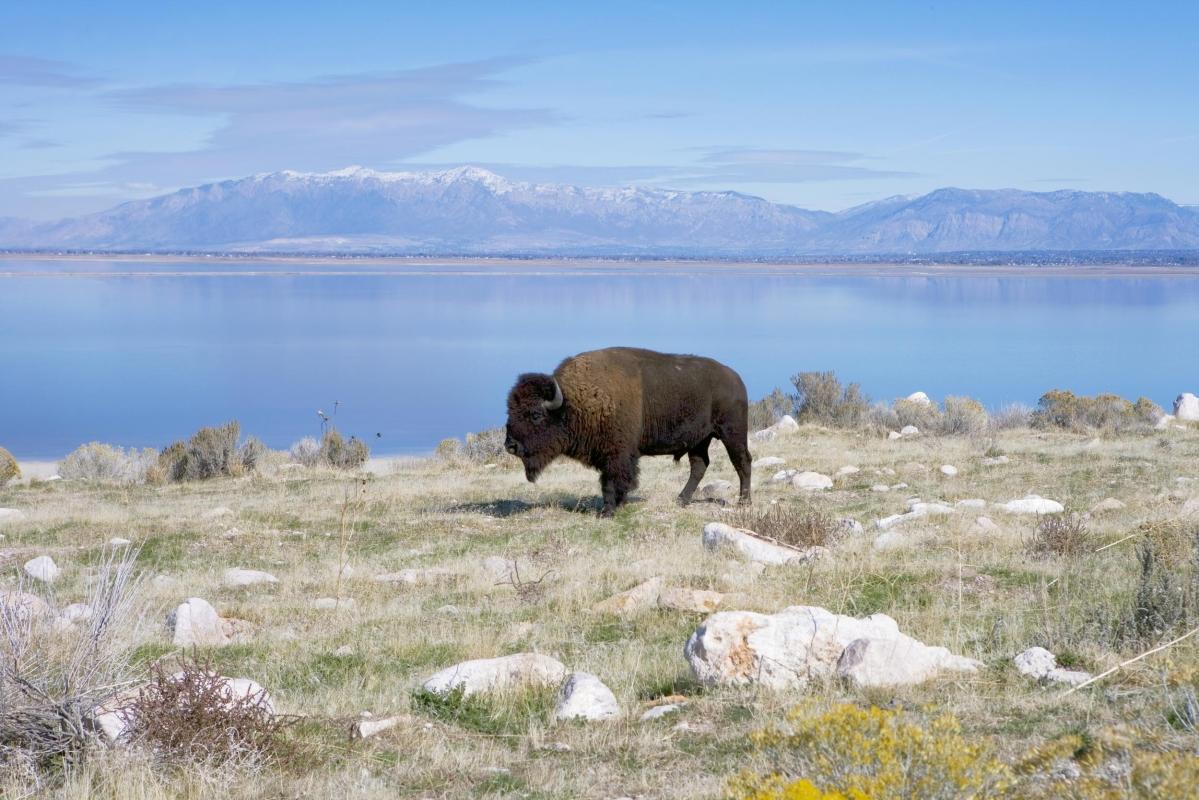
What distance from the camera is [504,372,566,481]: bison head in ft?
51.7

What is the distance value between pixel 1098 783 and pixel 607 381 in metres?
12.1

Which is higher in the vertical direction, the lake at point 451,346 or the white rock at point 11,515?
the white rock at point 11,515

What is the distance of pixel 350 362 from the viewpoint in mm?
67812

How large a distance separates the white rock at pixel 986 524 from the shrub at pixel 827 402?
1839 cm

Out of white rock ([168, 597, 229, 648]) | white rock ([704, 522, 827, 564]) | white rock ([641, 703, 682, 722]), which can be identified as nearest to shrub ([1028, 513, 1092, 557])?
white rock ([704, 522, 827, 564])

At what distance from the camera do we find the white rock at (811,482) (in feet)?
60.2

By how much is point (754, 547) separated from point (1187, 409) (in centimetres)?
2176

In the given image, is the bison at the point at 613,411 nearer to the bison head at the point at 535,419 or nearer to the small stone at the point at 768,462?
the bison head at the point at 535,419

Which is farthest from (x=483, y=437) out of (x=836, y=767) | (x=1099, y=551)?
(x=836, y=767)

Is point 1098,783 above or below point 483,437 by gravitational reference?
above

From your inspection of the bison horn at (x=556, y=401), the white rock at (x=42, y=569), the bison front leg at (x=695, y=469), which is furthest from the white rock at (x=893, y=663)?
the bison front leg at (x=695, y=469)

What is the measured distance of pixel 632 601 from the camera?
32.0 ft

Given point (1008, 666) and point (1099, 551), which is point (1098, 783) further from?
point (1099, 551)

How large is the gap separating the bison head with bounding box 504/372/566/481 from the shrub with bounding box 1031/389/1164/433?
1562cm
